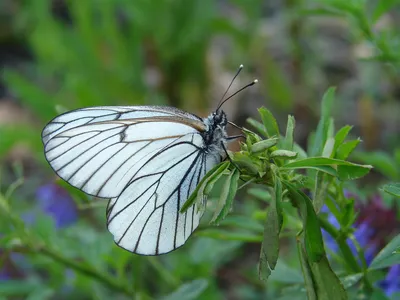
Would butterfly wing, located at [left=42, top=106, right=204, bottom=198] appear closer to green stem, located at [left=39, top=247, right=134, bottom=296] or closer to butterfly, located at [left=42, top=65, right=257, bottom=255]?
butterfly, located at [left=42, top=65, right=257, bottom=255]

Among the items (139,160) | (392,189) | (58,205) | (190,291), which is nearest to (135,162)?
(139,160)

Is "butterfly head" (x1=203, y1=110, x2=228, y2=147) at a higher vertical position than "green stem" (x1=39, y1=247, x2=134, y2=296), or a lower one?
higher

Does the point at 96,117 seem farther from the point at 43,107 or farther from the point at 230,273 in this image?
the point at 43,107

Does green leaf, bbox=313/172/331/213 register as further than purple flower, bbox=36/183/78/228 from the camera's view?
No

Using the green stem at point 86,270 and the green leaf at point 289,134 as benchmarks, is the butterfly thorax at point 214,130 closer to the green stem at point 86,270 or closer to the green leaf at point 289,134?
the green leaf at point 289,134

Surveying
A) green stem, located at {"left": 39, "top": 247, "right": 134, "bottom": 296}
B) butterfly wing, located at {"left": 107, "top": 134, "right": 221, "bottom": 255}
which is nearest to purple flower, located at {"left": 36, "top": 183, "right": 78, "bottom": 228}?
green stem, located at {"left": 39, "top": 247, "right": 134, "bottom": 296}

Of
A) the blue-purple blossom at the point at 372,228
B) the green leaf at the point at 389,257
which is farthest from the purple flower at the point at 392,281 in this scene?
the green leaf at the point at 389,257
